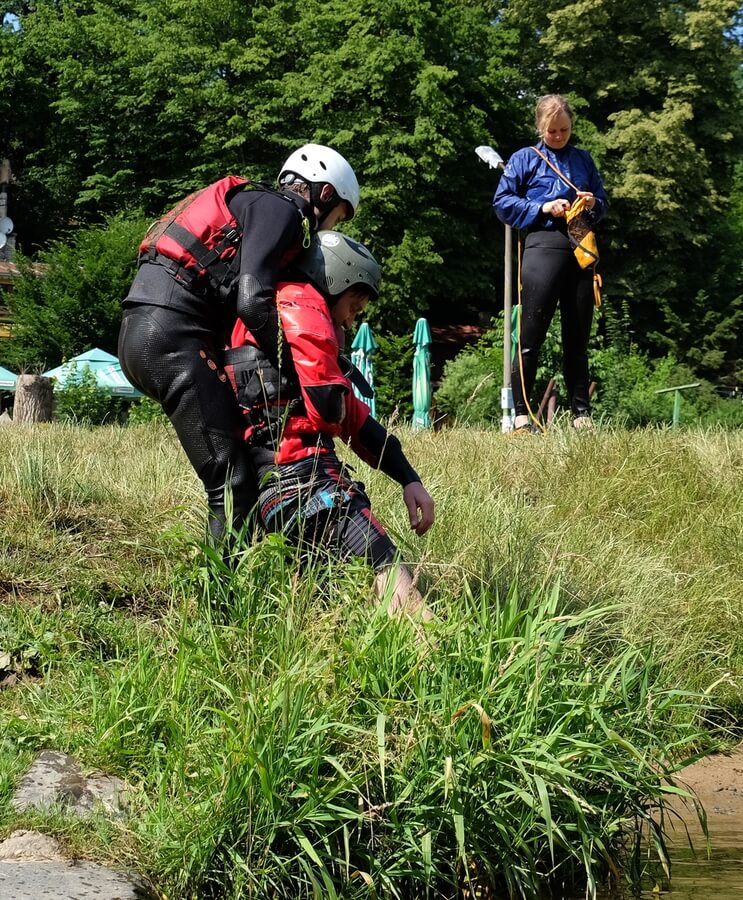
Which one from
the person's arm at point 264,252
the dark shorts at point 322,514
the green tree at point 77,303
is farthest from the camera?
the green tree at point 77,303

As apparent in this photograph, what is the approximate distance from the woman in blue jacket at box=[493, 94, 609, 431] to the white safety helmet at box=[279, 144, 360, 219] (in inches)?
152

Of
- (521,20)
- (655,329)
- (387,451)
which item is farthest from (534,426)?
(521,20)

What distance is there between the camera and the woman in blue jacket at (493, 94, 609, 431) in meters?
8.34

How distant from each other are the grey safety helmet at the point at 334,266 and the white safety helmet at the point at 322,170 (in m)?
0.21

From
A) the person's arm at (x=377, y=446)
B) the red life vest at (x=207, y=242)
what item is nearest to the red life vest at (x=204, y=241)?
the red life vest at (x=207, y=242)

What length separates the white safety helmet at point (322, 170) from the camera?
14.8 ft

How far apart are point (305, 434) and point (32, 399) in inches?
352

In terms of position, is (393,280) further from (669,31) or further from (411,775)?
(411,775)

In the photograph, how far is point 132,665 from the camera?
4125 mm

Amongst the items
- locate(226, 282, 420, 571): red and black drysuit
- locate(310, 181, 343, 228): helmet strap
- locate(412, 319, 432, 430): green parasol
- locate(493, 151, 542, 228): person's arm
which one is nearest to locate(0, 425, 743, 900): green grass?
locate(226, 282, 420, 571): red and black drysuit

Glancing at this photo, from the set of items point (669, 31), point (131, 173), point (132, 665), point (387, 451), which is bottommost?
point (132, 665)

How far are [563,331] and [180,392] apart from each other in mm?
4752

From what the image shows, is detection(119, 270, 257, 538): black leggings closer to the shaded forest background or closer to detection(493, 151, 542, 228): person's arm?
detection(493, 151, 542, 228): person's arm

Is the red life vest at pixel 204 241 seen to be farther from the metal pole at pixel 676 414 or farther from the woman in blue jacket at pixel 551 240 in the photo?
the metal pole at pixel 676 414
